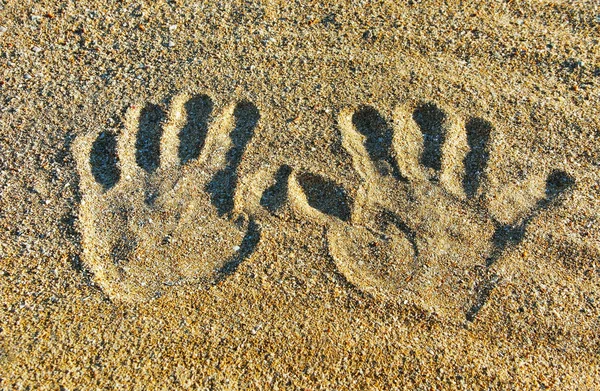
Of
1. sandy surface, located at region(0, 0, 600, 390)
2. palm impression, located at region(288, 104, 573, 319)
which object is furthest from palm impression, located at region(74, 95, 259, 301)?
palm impression, located at region(288, 104, 573, 319)

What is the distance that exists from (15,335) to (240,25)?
5.31 feet

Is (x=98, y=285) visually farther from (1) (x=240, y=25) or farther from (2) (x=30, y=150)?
(1) (x=240, y=25)

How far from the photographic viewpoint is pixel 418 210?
2277 millimetres

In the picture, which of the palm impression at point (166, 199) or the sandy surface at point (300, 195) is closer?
the sandy surface at point (300, 195)

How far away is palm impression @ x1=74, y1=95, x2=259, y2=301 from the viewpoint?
2135mm

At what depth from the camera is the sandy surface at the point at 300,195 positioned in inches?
76.8

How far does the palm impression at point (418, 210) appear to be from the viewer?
6.94ft

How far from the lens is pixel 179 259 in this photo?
Result: 7.09 ft

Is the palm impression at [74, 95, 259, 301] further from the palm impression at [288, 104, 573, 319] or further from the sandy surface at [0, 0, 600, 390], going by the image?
the palm impression at [288, 104, 573, 319]

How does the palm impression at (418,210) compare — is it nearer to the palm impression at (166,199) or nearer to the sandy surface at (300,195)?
the sandy surface at (300,195)

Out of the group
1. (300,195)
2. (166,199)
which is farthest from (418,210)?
(166,199)

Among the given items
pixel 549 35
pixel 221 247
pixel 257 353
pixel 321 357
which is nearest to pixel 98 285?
pixel 221 247

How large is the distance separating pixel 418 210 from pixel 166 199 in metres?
0.97

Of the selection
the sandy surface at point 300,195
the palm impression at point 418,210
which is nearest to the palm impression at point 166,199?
the sandy surface at point 300,195
